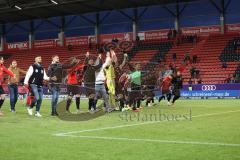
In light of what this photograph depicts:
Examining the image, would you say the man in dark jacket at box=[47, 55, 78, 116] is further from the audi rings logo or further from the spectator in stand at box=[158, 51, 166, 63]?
the spectator in stand at box=[158, 51, 166, 63]

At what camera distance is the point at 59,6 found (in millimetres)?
44094

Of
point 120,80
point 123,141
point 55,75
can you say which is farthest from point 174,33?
point 123,141

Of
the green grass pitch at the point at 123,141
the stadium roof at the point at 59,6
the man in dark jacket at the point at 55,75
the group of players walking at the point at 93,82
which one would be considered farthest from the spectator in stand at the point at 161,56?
the green grass pitch at the point at 123,141

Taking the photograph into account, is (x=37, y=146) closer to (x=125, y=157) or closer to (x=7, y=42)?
(x=125, y=157)

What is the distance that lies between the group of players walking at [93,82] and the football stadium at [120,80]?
4cm

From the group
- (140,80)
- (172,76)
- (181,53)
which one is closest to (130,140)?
(140,80)

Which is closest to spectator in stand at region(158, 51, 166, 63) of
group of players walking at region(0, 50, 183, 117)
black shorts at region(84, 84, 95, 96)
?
group of players walking at region(0, 50, 183, 117)

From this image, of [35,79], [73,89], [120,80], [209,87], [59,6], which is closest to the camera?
[35,79]

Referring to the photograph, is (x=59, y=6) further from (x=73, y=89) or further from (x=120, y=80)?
(x=73, y=89)

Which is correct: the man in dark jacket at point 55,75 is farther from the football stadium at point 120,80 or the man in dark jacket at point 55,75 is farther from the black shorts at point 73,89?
the black shorts at point 73,89

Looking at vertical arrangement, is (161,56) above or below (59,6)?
below

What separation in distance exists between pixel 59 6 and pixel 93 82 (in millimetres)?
26945

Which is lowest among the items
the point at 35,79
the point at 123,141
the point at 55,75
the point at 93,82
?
the point at 123,141

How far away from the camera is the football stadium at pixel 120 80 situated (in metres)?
9.34
